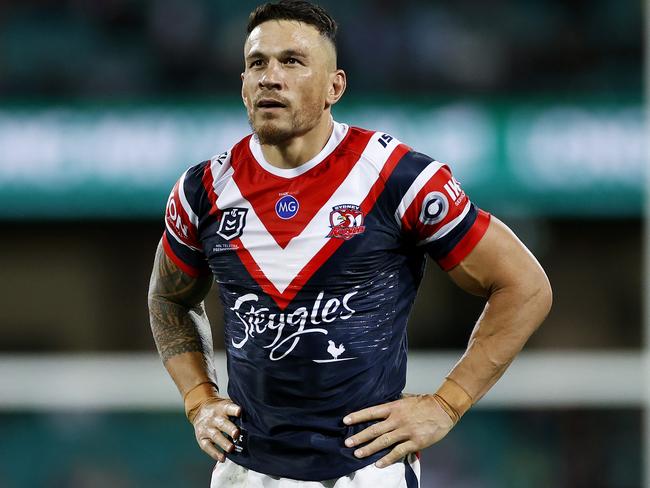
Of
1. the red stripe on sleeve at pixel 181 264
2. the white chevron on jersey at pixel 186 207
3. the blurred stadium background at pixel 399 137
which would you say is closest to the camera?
the white chevron on jersey at pixel 186 207

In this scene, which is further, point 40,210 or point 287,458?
point 40,210

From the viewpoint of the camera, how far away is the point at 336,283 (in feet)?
8.36

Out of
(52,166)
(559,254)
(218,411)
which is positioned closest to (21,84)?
(52,166)

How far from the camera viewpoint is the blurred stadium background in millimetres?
6832

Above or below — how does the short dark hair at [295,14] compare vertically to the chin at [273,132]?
above

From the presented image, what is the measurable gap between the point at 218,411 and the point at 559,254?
497cm

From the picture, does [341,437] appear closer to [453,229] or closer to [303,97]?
[453,229]

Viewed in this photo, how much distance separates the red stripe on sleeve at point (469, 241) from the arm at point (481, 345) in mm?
12

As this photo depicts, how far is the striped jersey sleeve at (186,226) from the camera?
2.74 meters

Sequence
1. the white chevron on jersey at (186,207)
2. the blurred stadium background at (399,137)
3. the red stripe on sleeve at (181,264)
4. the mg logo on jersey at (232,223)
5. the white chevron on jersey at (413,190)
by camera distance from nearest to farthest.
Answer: the white chevron on jersey at (413,190)
the mg logo on jersey at (232,223)
the white chevron on jersey at (186,207)
the red stripe on sleeve at (181,264)
the blurred stadium background at (399,137)

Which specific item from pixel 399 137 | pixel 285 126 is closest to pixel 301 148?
pixel 285 126

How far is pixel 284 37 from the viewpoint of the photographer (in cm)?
257

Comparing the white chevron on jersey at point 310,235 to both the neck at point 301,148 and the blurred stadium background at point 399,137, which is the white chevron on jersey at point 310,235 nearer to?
the neck at point 301,148

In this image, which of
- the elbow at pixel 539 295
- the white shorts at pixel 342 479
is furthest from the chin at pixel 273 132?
the white shorts at pixel 342 479
